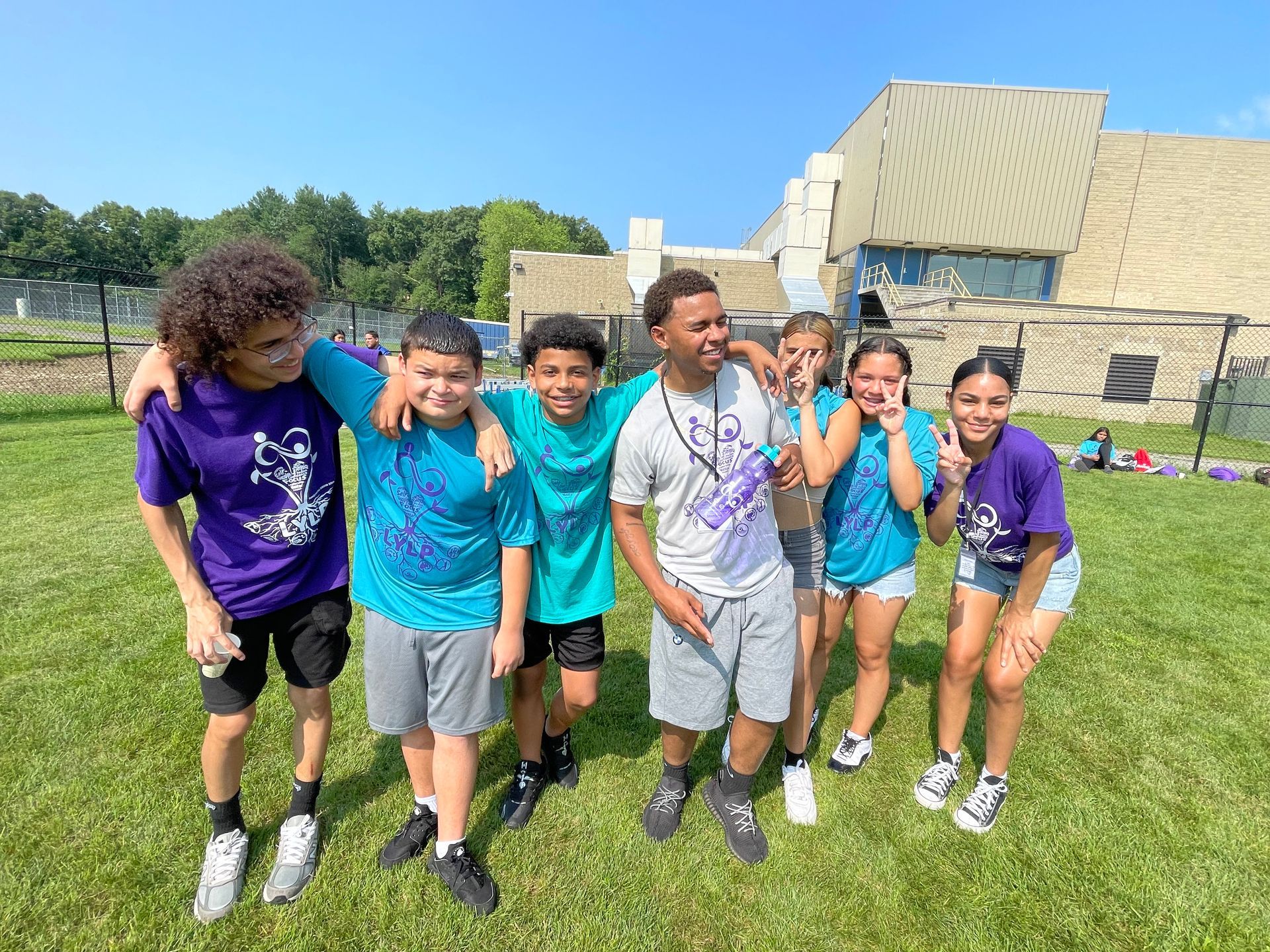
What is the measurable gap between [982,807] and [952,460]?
4.94 feet

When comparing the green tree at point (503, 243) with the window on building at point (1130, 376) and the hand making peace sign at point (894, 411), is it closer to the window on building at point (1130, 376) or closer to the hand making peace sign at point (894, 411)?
the window on building at point (1130, 376)

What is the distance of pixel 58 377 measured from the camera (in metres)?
13.1

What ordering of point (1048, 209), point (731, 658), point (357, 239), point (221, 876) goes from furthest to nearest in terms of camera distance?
point (357, 239)
point (1048, 209)
point (731, 658)
point (221, 876)

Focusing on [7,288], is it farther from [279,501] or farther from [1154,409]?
[1154,409]

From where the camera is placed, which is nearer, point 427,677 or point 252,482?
point 252,482

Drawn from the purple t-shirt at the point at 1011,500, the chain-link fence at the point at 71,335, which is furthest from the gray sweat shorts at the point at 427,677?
the chain-link fence at the point at 71,335

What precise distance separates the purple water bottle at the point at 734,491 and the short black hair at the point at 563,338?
2.01ft

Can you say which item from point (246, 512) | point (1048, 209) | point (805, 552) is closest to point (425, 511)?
point (246, 512)

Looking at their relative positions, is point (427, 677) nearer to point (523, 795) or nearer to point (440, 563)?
point (440, 563)

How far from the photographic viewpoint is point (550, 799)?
8.54 feet

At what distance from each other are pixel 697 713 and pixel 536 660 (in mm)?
676

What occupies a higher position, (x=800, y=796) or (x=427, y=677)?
(x=427, y=677)

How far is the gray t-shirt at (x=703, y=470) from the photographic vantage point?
6.93 feet

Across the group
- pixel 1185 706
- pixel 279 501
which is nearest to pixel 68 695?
pixel 279 501
